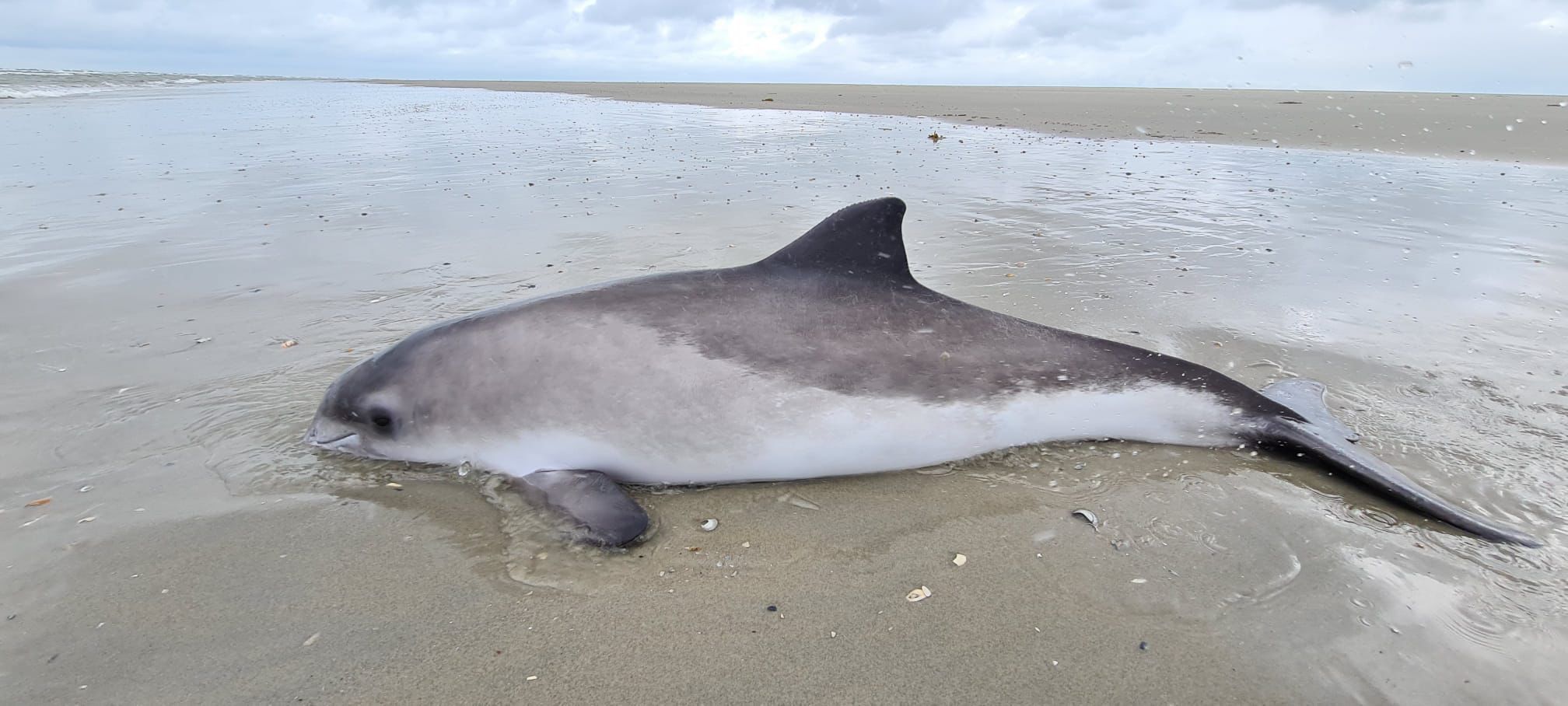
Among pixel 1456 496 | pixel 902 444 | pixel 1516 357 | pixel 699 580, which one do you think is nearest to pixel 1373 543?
pixel 1456 496

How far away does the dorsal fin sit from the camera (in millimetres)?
4496

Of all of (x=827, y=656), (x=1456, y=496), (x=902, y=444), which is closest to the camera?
(x=827, y=656)

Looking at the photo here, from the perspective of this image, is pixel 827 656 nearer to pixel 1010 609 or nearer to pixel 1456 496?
pixel 1010 609

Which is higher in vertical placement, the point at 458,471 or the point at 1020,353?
the point at 1020,353

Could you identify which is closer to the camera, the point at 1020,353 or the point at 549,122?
the point at 1020,353

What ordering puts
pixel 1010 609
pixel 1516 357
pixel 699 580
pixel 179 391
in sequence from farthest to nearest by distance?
pixel 1516 357 < pixel 179 391 < pixel 699 580 < pixel 1010 609

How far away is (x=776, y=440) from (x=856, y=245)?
4.19ft

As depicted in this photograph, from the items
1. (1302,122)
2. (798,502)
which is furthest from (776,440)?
(1302,122)

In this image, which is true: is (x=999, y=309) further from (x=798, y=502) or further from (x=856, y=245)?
(x=798, y=502)

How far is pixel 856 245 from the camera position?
451 centimetres

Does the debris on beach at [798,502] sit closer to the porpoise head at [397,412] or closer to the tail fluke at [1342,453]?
the porpoise head at [397,412]

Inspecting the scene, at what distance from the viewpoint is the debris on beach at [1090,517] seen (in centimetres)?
361

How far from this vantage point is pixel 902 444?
4043mm

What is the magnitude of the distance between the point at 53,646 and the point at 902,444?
345cm
